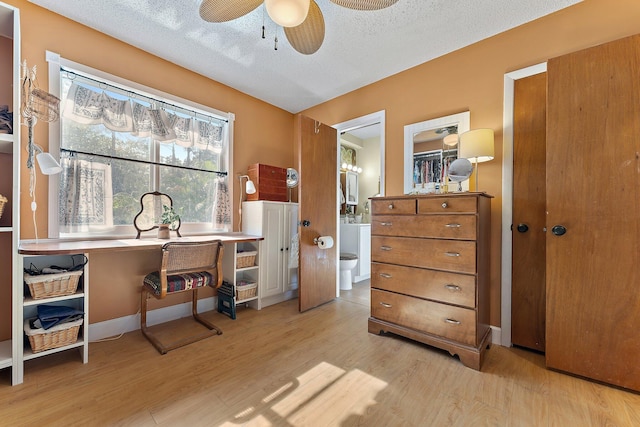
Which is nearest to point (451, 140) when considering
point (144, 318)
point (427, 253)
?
point (427, 253)

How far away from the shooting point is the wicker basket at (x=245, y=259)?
2746 mm

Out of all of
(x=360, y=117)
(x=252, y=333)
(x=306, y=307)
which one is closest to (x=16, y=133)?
(x=252, y=333)

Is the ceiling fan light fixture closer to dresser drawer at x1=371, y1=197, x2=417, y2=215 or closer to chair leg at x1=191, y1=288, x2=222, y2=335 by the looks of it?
dresser drawer at x1=371, y1=197, x2=417, y2=215

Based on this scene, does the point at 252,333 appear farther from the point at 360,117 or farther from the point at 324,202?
the point at 360,117

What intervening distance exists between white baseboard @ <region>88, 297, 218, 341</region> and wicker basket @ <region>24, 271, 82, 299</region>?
551mm

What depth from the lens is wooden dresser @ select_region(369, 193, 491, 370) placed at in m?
1.82

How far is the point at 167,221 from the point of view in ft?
7.88

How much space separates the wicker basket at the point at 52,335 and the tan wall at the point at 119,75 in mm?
392

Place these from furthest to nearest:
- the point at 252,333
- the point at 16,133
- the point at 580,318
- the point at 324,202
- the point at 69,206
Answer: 1. the point at 324,202
2. the point at 252,333
3. the point at 69,206
4. the point at 580,318
5. the point at 16,133

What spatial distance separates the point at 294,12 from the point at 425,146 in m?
1.79

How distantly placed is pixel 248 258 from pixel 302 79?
209cm

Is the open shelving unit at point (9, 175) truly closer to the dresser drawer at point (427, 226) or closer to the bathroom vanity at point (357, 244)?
the dresser drawer at point (427, 226)

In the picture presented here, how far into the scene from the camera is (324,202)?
3053 mm

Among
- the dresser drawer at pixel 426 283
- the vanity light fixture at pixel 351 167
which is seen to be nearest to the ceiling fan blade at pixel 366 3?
the dresser drawer at pixel 426 283
